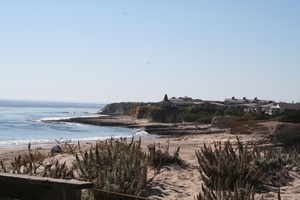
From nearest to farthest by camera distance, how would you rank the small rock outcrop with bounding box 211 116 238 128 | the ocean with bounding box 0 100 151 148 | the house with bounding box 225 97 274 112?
the ocean with bounding box 0 100 151 148 < the small rock outcrop with bounding box 211 116 238 128 < the house with bounding box 225 97 274 112

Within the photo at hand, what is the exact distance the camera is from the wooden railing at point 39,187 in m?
3.57

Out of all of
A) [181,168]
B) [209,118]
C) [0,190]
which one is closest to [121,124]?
[209,118]

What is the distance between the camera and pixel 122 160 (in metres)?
7.79

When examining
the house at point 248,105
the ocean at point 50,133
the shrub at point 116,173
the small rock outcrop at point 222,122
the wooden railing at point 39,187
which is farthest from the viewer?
the house at point 248,105

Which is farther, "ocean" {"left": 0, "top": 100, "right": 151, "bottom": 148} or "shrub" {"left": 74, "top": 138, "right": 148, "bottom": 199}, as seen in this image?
"ocean" {"left": 0, "top": 100, "right": 151, "bottom": 148}

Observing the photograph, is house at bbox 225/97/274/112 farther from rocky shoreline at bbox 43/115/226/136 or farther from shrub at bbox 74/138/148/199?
shrub at bbox 74/138/148/199

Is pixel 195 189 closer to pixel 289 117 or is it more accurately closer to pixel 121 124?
pixel 289 117

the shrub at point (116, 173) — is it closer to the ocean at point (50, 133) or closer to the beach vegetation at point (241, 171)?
the beach vegetation at point (241, 171)

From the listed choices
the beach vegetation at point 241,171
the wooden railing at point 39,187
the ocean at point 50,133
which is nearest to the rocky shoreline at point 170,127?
the ocean at point 50,133

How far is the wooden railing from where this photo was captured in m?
3.57

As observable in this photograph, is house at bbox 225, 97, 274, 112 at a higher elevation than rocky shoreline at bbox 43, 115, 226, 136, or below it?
higher

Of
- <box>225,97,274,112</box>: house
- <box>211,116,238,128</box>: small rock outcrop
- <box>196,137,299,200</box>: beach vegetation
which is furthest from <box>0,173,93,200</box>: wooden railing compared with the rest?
<box>225,97,274,112</box>: house

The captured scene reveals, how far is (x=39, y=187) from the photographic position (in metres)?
3.77

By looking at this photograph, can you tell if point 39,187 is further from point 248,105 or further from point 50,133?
point 248,105
